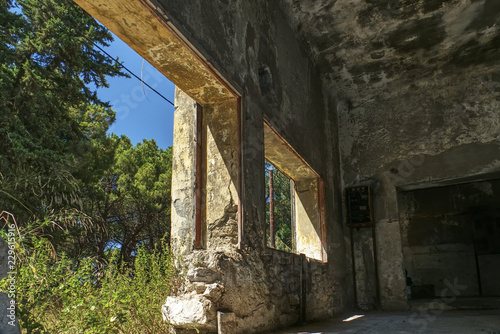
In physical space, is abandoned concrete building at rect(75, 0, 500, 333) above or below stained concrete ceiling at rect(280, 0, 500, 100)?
below

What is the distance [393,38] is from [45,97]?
7007mm

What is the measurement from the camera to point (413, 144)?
759cm

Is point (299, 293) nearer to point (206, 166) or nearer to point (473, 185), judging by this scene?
point (206, 166)

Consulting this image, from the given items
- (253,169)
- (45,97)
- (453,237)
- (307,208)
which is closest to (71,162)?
(45,97)

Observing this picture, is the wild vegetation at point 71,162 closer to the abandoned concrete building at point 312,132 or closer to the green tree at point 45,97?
the green tree at point 45,97

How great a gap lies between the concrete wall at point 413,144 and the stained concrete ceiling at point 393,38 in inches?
9.2

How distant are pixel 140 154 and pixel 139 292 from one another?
1283 cm

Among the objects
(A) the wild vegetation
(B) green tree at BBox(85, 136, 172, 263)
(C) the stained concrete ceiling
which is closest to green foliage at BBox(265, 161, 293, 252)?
(B) green tree at BBox(85, 136, 172, 263)

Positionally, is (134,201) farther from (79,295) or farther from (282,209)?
(79,295)

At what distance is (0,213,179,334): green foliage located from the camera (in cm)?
261

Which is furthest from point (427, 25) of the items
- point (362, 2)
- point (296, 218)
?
point (296, 218)

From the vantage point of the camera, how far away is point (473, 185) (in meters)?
11.2

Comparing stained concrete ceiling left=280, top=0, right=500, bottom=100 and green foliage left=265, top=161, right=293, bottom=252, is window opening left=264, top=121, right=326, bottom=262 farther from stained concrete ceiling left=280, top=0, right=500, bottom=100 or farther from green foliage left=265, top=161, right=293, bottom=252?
green foliage left=265, top=161, right=293, bottom=252

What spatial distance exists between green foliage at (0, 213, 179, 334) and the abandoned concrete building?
0.19 metres
